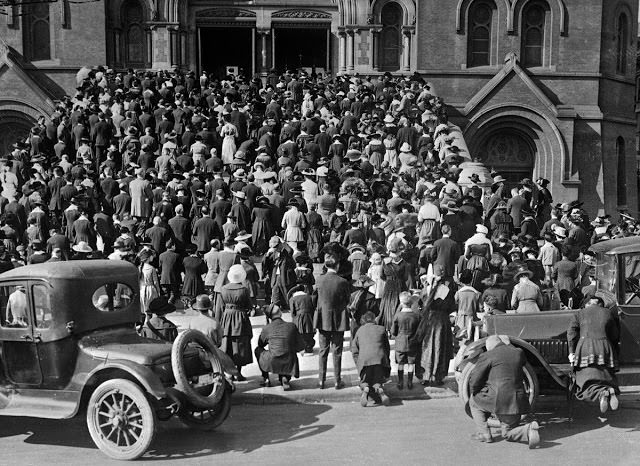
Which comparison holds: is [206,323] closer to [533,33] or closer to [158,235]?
[158,235]

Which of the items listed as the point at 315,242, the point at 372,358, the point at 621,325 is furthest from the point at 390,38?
the point at 372,358

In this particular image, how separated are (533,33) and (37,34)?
20101 millimetres

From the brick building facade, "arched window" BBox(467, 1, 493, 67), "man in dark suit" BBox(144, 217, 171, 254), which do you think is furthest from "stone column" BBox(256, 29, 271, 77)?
"man in dark suit" BBox(144, 217, 171, 254)

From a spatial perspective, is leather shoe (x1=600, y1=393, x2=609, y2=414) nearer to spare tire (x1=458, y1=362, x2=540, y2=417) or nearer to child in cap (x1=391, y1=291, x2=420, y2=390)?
spare tire (x1=458, y1=362, x2=540, y2=417)

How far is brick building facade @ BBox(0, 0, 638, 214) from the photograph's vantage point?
1158 inches

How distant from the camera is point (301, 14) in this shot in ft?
103

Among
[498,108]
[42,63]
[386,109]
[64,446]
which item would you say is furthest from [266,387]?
[42,63]

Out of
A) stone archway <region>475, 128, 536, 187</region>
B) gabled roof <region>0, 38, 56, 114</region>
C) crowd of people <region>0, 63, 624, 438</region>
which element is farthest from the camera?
stone archway <region>475, 128, 536, 187</region>

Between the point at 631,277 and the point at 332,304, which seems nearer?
the point at 631,277

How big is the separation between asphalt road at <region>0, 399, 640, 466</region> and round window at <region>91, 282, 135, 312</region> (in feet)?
5.13

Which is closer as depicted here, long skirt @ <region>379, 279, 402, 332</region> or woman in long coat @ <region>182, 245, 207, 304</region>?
long skirt @ <region>379, 279, 402, 332</region>

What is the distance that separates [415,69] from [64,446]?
80.0ft

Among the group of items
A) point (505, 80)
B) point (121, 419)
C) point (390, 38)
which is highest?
point (390, 38)

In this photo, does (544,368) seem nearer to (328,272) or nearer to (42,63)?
(328,272)
